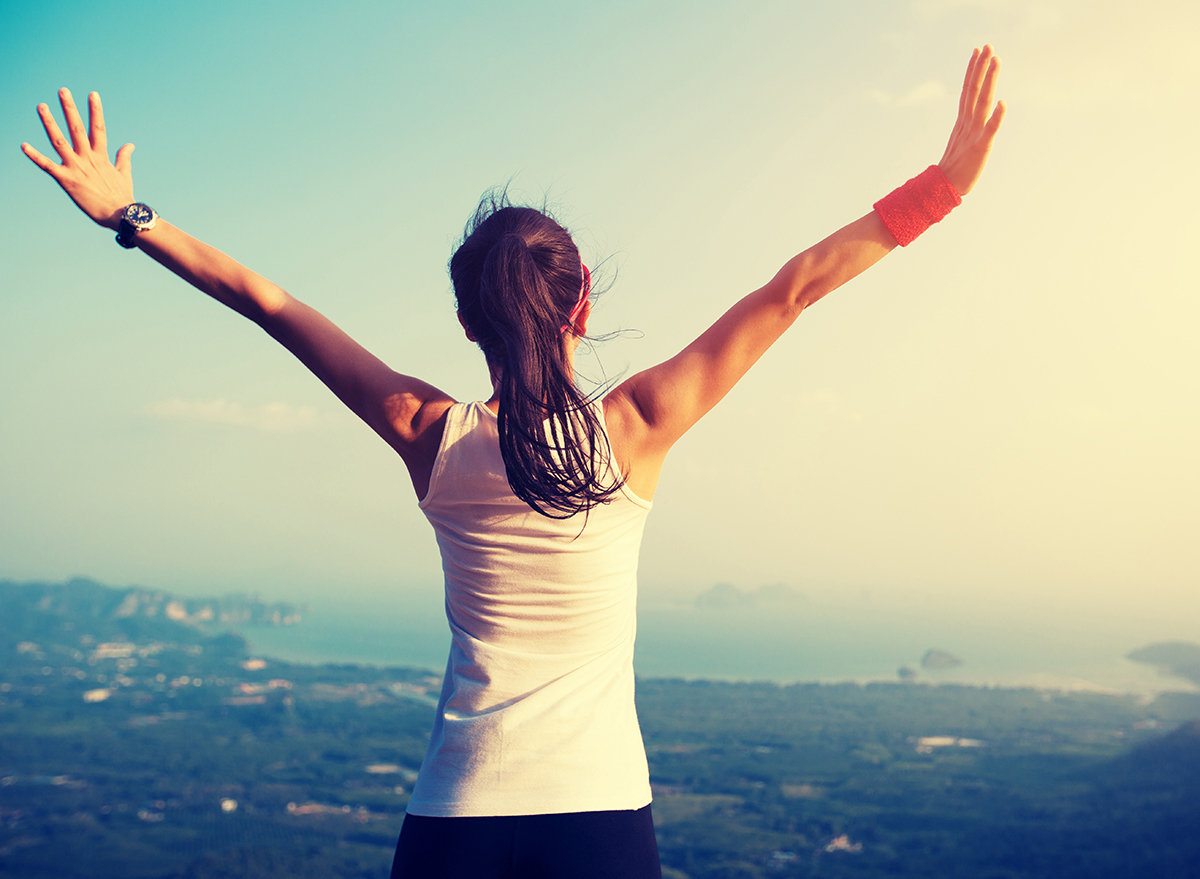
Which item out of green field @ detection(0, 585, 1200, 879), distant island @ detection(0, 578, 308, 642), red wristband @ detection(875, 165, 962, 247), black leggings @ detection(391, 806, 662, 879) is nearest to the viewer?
black leggings @ detection(391, 806, 662, 879)

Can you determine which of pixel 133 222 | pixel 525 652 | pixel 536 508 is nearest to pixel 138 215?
pixel 133 222

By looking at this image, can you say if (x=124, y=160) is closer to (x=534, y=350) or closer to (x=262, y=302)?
(x=262, y=302)

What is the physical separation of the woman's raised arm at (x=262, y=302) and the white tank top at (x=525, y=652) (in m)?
0.07

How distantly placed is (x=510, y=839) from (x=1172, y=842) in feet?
146

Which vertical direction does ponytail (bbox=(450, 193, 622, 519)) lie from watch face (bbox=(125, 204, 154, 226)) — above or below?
below

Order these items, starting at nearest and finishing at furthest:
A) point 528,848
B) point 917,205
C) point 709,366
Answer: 1. point 528,848
2. point 709,366
3. point 917,205

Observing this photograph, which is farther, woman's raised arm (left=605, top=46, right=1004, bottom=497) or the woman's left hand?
the woman's left hand

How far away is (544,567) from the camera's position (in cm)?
115

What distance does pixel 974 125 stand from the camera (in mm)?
1370

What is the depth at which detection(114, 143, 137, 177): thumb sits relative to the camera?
4.71ft

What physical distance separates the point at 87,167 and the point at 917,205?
1.40 metres

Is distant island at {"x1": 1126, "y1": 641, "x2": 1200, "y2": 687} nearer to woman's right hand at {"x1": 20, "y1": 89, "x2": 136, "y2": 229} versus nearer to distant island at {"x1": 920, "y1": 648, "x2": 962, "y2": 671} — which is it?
distant island at {"x1": 920, "y1": 648, "x2": 962, "y2": 671}

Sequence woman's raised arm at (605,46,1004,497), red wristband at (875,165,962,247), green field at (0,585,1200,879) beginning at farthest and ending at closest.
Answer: green field at (0,585,1200,879)
red wristband at (875,165,962,247)
woman's raised arm at (605,46,1004,497)

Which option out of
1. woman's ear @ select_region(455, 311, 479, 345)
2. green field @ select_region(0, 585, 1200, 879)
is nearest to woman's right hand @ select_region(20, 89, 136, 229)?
woman's ear @ select_region(455, 311, 479, 345)
